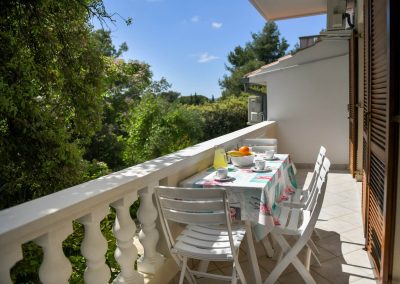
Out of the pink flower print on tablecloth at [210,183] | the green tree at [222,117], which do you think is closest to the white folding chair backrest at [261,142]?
the pink flower print on tablecloth at [210,183]

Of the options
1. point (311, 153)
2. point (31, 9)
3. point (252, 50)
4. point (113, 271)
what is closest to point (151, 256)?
point (113, 271)

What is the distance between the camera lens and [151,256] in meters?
2.27

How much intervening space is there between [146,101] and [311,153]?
4.86m

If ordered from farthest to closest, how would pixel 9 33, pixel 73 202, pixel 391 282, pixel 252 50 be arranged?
pixel 252 50 < pixel 9 33 < pixel 391 282 < pixel 73 202

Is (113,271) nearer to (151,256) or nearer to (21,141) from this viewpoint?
(151,256)

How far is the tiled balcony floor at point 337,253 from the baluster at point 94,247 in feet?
3.12

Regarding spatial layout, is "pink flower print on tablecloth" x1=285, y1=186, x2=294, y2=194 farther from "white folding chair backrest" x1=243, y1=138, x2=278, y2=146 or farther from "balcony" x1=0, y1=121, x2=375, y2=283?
"white folding chair backrest" x1=243, y1=138, x2=278, y2=146

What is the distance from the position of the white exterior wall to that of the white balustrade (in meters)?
4.56

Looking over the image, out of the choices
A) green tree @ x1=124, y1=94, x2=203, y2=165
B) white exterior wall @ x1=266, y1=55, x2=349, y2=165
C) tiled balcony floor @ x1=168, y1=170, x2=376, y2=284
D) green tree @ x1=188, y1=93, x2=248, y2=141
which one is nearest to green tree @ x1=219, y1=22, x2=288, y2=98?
green tree @ x1=188, y1=93, x2=248, y2=141

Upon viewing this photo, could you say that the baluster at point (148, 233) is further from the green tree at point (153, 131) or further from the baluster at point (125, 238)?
the green tree at point (153, 131)

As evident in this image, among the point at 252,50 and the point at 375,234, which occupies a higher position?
the point at 252,50

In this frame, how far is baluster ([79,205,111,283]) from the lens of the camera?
5.45ft

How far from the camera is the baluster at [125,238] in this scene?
1.91 metres

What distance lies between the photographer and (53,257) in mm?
1432
